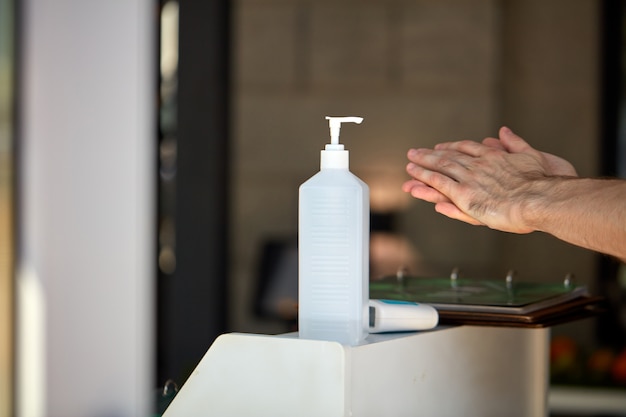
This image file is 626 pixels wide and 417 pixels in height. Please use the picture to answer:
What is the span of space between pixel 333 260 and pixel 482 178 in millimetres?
327

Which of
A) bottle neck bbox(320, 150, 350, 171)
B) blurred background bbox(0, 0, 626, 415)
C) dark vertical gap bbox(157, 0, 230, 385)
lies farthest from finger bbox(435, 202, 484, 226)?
blurred background bbox(0, 0, 626, 415)

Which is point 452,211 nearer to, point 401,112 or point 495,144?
point 495,144

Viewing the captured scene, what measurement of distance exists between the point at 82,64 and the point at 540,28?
2.61m

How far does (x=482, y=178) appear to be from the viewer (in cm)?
124

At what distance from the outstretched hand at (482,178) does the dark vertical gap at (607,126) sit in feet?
11.0

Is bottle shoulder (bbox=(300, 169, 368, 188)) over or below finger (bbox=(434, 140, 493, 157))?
below

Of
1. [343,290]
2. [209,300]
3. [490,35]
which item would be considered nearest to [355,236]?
[343,290]

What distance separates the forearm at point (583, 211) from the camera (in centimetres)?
108

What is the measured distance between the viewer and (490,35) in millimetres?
4242

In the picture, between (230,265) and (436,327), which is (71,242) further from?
(230,265)

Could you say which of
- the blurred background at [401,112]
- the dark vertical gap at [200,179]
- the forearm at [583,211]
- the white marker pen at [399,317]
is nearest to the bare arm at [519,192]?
the forearm at [583,211]

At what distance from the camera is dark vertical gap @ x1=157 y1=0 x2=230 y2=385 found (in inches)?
131

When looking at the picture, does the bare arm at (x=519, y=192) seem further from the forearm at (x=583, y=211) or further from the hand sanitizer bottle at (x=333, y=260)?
the hand sanitizer bottle at (x=333, y=260)

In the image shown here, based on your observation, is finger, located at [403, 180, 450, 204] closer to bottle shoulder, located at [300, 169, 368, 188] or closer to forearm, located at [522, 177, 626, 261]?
forearm, located at [522, 177, 626, 261]
